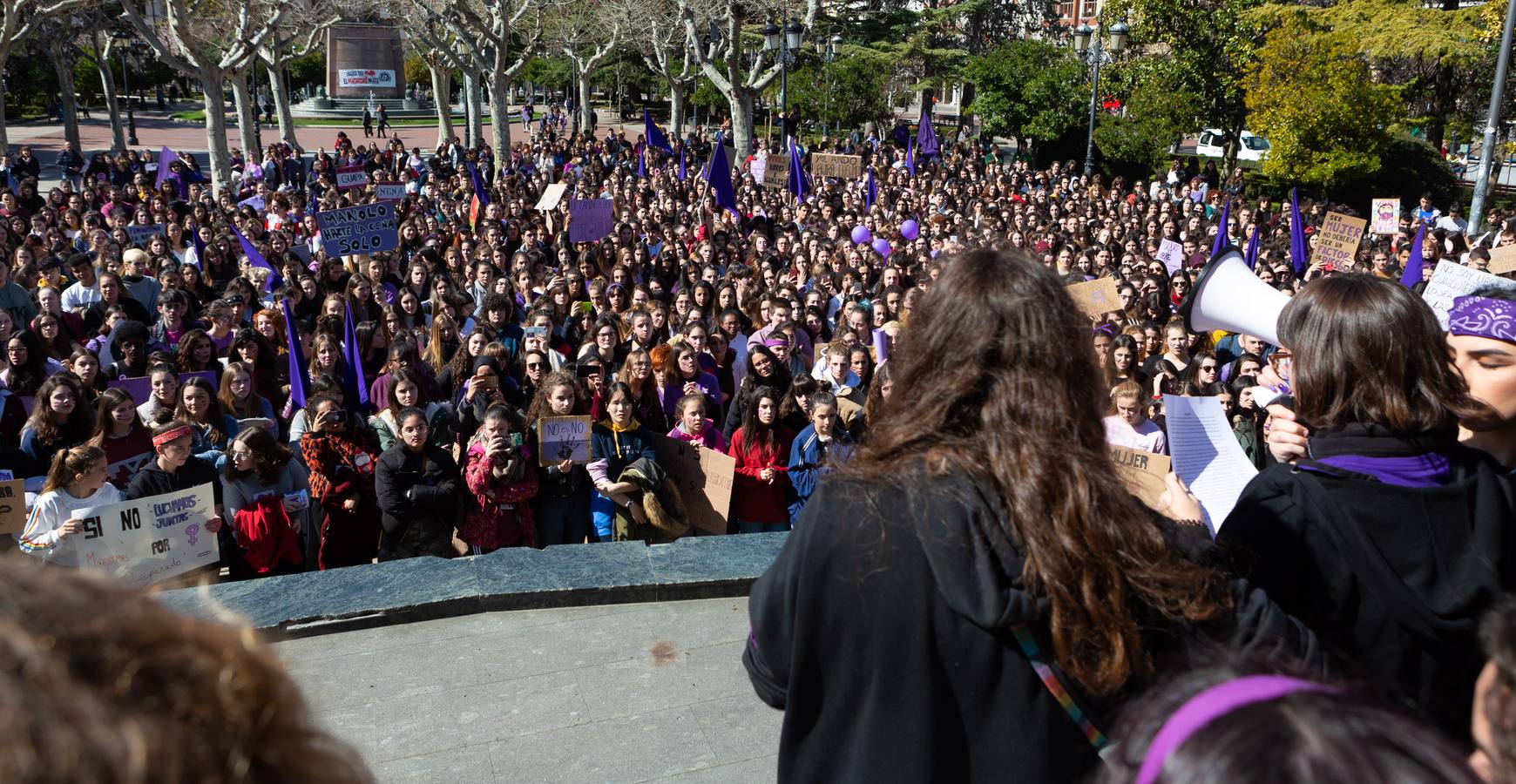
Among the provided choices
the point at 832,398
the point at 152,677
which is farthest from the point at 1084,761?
the point at 832,398

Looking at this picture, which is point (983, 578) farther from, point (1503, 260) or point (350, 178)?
point (350, 178)

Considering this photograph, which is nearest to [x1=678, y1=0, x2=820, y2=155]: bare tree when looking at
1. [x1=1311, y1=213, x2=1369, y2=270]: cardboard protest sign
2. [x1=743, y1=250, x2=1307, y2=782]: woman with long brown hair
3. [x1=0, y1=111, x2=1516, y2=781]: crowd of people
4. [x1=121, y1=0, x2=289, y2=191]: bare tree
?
[x1=121, y1=0, x2=289, y2=191]: bare tree

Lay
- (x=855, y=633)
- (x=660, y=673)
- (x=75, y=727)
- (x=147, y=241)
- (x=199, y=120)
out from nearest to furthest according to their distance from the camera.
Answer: (x=75, y=727) < (x=855, y=633) < (x=660, y=673) < (x=147, y=241) < (x=199, y=120)

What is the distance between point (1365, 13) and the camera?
2808 cm

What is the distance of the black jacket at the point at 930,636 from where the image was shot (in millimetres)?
1568

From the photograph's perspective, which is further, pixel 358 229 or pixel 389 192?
pixel 389 192

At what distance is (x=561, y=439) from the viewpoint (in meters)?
5.77

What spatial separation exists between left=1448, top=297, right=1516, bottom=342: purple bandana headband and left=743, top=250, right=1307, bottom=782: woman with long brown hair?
1212mm

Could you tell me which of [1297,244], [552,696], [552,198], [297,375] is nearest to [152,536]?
[552,696]

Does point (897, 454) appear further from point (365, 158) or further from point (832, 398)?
point (365, 158)

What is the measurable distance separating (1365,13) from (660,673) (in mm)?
30984

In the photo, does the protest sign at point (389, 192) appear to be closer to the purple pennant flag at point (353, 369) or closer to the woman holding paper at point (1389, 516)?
the purple pennant flag at point (353, 369)

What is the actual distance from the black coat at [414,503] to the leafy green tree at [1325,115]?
22920 mm

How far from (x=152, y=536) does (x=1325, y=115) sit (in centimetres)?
2451
